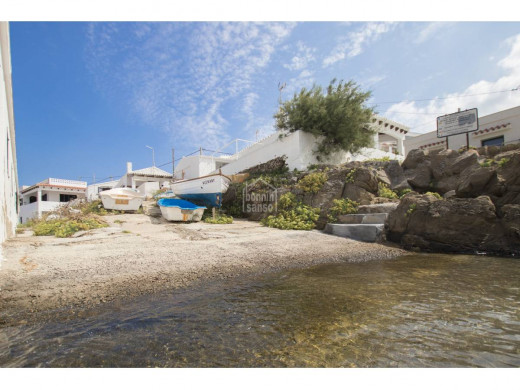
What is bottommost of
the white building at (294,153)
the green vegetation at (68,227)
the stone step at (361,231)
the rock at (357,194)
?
the stone step at (361,231)

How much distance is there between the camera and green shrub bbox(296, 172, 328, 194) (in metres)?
11.8

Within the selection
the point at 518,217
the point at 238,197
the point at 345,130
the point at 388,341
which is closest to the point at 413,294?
the point at 388,341

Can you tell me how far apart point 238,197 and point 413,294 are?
1191 centimetres

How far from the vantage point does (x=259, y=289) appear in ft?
12.9

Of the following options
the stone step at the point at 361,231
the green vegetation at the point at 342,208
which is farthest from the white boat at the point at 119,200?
the stone step at the point at 361,231

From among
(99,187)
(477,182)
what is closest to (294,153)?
(477,182)

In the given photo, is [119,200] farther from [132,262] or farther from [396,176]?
[396,176]

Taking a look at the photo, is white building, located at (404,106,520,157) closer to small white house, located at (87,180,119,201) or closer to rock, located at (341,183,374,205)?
rock, located at (341,183,374,205)

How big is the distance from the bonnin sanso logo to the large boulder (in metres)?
5.91

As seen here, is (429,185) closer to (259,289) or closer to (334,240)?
(334,240)

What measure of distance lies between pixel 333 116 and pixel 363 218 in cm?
889

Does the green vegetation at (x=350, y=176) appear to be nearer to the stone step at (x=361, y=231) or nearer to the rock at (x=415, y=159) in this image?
the stone step at (x=361, y=231)

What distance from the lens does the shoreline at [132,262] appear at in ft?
11.2

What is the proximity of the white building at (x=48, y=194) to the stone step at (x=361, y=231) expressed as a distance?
102 ft
